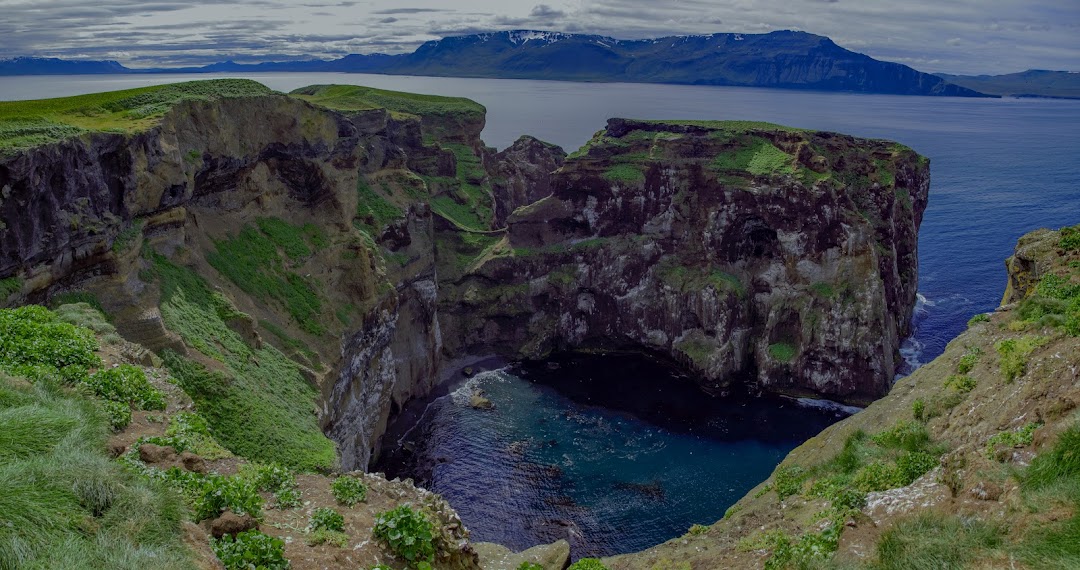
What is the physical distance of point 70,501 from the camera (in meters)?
12.0

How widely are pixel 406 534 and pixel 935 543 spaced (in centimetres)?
1174

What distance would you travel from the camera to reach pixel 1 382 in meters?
17.5

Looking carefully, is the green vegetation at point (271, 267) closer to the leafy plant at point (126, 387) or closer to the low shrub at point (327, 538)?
the leafy plant at point (126, 387)

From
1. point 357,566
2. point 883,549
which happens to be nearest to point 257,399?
point 357,566

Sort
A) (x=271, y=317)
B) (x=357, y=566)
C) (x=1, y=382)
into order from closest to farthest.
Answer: (x=357, y=566), (x=1, y=382), (x=271, y=317)

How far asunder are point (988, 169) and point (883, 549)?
183537mm

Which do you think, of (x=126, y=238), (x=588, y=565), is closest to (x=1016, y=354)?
(x=588, y=565)

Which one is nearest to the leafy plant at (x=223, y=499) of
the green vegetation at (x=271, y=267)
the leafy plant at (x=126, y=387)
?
the leafy plant at (x=126, y=387)

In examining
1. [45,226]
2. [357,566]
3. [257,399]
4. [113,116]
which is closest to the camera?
[357,566]

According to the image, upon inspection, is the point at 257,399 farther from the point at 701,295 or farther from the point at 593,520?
the point at 701,295

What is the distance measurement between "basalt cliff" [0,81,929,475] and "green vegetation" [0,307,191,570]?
61.0 ft

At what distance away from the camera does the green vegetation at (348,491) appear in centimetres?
1931

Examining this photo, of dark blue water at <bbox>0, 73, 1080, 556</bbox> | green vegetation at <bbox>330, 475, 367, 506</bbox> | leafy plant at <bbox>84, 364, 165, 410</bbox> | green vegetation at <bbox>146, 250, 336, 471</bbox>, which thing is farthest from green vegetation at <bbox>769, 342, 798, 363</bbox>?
leafy plant at <bbox>84, 364, 165, 410</bbox>

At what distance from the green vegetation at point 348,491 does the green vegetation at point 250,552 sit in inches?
172
